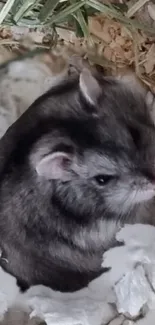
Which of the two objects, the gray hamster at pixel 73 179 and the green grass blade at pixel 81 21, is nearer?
the gray hamster at pixel 73 179

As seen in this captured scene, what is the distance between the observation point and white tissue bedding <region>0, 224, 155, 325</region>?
9.35 feet

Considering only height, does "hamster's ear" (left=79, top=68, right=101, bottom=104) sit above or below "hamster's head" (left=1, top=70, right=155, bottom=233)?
above

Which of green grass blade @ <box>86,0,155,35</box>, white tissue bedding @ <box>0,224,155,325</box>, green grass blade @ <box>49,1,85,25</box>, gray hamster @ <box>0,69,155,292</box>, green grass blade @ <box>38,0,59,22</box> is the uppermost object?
green grass blade @ <box>38,0,59,22</box>

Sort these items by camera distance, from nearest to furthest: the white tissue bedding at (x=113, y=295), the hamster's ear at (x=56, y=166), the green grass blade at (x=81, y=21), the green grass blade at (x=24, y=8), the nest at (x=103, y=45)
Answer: the hamster's ear at (x=56, y=166), the white tissue bedding at (x=113, y=295), the green grass blade at (x=24, y=8), the green grass blade at (x=81, y=21), the nest at (x=103, y=45)

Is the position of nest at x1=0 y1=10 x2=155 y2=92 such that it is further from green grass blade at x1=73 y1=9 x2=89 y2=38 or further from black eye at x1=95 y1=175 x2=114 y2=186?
black eye at x1=95 y1=175 x2=114 y2=186

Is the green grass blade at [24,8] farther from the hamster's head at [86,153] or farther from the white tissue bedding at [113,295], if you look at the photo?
the white tissue bedding at [113,295]

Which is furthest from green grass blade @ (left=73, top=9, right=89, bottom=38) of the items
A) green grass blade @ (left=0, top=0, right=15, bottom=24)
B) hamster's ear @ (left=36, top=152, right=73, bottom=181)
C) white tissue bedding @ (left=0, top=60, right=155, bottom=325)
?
white tissue bedding @ (left=0, top=60, right=155, bottom=325)

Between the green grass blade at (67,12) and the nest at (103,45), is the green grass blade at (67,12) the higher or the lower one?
the higher one

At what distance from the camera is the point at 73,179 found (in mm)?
2801

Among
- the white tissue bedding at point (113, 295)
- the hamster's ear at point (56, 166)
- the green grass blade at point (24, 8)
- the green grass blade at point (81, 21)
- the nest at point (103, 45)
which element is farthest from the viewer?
the nest at point (103, 45)

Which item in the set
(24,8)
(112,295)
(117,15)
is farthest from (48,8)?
(112,295)

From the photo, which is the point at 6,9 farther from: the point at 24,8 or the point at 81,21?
the point at 81,21

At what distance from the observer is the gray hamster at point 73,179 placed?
2.74m

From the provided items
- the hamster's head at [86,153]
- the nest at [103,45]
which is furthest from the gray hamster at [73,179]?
the nest at [103,45]
